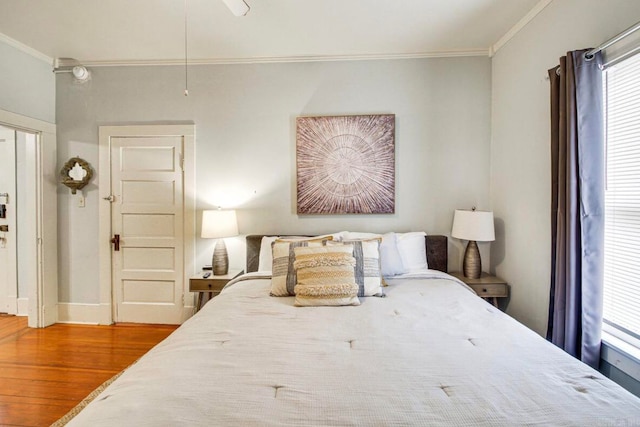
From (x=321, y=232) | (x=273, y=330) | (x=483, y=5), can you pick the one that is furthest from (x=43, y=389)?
(x=483, y=5)

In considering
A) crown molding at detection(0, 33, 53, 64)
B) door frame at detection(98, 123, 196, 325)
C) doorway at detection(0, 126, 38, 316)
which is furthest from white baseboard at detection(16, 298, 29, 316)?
crown molding at detection(0, 33, 53, 64)

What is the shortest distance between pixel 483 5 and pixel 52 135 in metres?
4.03

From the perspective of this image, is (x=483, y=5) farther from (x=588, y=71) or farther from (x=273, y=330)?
(x=273, y=330)

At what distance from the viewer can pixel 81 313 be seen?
126 inches

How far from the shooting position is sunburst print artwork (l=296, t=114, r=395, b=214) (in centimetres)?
289

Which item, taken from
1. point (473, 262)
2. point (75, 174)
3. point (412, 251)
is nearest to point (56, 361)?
point (75, 174)

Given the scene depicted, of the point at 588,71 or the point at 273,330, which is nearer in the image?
the point at 273,330

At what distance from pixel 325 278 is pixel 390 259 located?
0.74 m

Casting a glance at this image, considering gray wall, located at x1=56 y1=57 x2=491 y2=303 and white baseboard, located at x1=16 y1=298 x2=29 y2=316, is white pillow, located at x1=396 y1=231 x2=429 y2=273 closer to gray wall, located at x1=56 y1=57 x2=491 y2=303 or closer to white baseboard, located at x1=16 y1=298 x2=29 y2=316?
gray wall, located at x1=56 y1=57 x2=491 y2=303

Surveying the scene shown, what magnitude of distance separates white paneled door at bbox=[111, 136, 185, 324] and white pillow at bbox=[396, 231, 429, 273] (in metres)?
2.13

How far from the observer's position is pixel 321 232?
3.00 meters

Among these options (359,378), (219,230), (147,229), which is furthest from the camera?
(147,229)

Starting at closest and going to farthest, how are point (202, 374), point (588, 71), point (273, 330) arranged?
point (202, 374)
point (273, 330)
point (588, 71)

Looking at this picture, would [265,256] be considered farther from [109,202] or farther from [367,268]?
[109,202]
